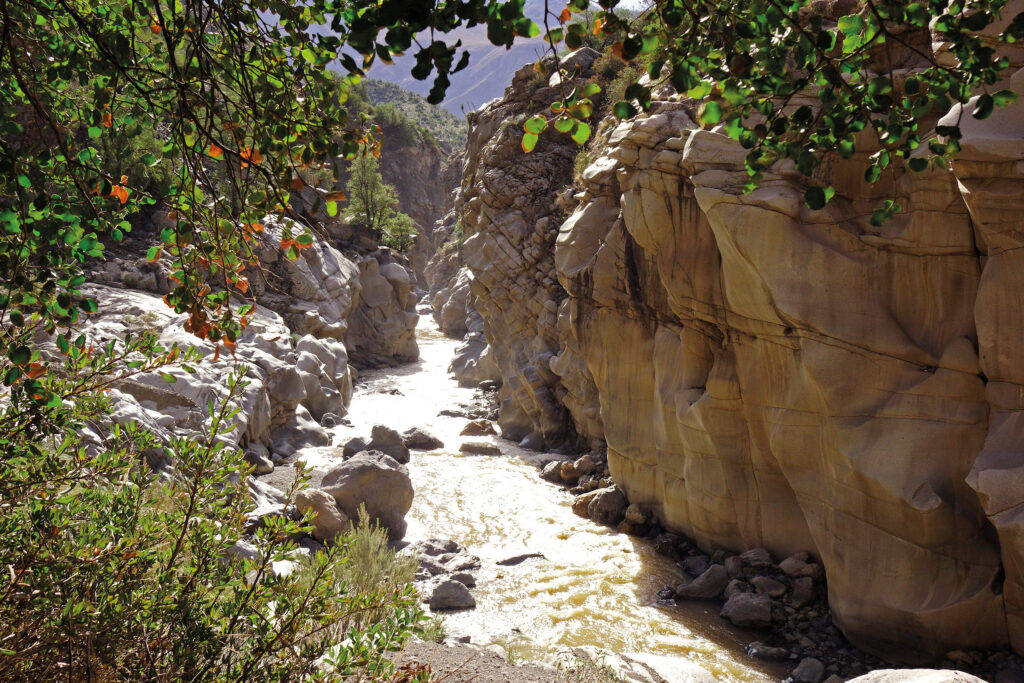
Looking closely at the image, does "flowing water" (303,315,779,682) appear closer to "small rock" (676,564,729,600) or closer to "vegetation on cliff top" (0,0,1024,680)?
"small rock" (676,564,729,600)

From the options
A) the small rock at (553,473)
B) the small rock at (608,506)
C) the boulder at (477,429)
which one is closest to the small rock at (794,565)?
the small rock at (608,506)

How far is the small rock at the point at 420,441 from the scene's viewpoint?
17.3 meters

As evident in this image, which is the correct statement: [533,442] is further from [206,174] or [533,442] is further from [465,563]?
[206,174]

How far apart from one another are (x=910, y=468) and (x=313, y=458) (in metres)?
12.0

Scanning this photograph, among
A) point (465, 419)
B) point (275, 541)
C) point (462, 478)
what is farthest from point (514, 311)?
point (275, 541)

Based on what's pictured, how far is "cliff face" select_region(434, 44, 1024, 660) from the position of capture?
6.80 m

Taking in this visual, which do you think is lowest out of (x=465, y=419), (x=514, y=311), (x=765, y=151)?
(x=465, y=419)

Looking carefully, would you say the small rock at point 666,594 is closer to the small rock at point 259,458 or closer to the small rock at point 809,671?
the small rock at point 809,671

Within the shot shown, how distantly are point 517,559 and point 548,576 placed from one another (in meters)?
0.74

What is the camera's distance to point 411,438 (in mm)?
17484

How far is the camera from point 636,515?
11.8 meters

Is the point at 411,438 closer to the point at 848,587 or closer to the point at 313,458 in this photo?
the point at 313,458

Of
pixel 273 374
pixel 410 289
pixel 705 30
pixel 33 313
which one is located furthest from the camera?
pixel 410 289

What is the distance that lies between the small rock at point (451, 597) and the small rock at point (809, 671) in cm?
399
